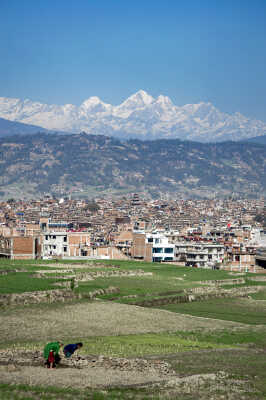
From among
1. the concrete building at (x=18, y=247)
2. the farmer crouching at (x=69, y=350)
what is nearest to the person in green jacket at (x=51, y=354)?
the farmer crouching at (x=69, y=350)

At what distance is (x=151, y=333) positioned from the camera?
1615 inches

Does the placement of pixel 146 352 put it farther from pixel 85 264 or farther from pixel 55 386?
pixel 85 264

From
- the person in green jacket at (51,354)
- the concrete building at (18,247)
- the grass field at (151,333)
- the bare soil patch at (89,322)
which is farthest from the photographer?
the concrete building at (18,247)

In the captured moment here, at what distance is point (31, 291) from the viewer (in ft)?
171

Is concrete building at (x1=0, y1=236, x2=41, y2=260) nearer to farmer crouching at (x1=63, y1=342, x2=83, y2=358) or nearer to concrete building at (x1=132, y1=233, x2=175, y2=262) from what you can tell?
concrete building at (x1=132, y1=233, x2=175, y2=262)

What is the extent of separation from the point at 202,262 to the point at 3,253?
71.5ft

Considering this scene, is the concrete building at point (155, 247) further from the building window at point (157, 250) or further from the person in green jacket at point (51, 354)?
the person in green jacket at point (51, 354)

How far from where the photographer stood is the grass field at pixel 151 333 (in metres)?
26.8

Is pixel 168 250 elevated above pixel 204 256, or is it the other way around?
pixel 168 250

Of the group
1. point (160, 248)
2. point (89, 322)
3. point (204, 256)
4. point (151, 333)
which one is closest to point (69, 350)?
point (151, 333)

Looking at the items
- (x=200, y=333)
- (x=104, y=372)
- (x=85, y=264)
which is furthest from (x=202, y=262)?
(x=104, y=372)

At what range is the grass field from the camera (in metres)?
26.8

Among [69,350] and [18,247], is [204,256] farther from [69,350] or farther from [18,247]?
[69,350]

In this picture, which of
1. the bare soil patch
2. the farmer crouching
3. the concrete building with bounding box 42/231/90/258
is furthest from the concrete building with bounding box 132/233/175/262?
the farmer crouching
